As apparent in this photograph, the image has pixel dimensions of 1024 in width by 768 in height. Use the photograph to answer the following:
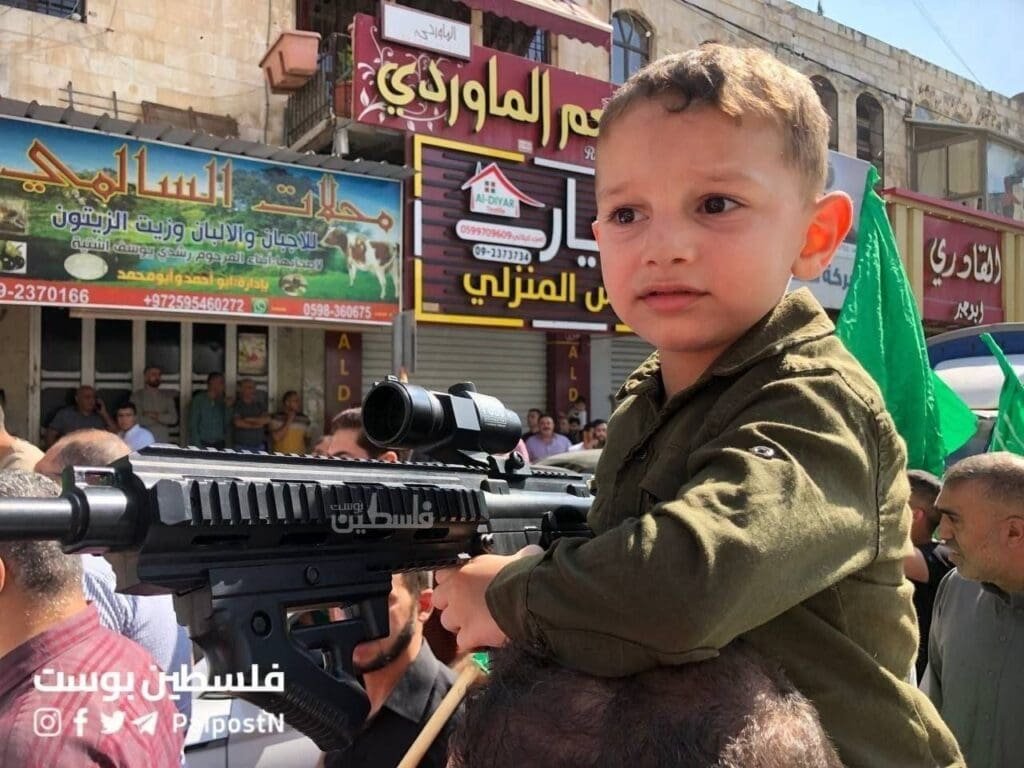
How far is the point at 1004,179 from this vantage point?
18.8m

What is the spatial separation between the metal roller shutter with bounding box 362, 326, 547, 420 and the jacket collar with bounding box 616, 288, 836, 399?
1049 cm

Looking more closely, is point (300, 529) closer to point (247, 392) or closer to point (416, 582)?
point (416, 582)

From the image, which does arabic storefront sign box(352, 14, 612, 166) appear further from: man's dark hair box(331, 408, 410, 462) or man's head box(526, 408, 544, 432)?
man's dark hair box(331, 408, 410, 462)

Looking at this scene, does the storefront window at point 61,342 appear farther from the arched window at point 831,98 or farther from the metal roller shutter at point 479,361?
the arched window at point 831,98

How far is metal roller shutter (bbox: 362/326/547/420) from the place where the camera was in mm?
11914

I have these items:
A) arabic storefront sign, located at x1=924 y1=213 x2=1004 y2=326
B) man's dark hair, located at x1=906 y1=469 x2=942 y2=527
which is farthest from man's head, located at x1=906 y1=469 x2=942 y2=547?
arabic storefront sign, located at x1=924 y1=213 x2=1004 y2=326

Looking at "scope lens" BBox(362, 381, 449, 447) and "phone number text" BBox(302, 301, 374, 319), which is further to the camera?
"phone number text" BBox(302, 301, 374, 319)

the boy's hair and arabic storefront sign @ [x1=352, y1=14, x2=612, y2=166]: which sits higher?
arabic storefront sign @ [x1=352, y1=14, x2=612, y2=166]

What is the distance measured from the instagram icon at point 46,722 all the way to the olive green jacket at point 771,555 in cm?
122

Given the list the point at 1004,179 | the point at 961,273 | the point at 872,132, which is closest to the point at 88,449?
the point at 961,273

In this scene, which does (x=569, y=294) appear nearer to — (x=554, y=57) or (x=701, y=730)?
(x=554, y=57)

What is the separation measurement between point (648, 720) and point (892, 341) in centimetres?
380

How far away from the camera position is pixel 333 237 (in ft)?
32.3

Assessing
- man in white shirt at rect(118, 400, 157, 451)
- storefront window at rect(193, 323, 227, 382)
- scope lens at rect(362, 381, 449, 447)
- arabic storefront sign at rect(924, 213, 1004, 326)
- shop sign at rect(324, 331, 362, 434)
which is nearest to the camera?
scope lens at rect(362, 381, 449, 447)
